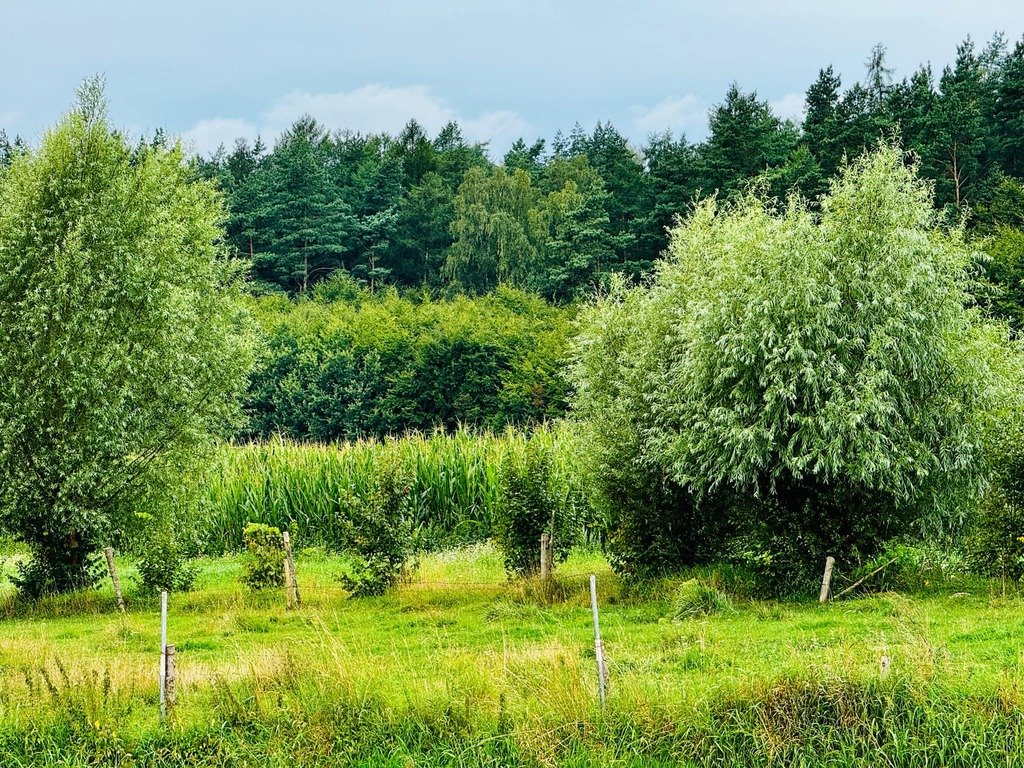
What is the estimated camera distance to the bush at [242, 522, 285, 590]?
2298 centimetres

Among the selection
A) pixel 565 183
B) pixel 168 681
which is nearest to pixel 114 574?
pixel 168 681

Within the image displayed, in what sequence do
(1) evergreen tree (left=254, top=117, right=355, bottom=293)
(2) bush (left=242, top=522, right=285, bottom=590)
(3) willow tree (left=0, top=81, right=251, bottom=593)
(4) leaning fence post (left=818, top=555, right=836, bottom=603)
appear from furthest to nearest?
1. (1) evergreen tree (left=254, top=117, right=355, bottom=293)
2. (2) bush (left=242, top=522, right=285, bottom=590)
3. (3) willow tree (left=0, top=81, right=251, bottom=593)
4. (4) leaning fence post (left=818, top=555, right=836, bottom=603)

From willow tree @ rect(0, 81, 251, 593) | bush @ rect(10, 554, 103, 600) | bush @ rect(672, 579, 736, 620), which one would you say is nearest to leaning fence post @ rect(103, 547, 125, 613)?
willow tree @ rect(0, 81, 251, 593)

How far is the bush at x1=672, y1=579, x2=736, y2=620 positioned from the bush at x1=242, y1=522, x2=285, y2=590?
336 inches

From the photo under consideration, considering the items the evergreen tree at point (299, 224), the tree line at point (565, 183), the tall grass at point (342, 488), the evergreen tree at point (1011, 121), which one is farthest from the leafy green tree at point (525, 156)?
the tall grass at point (342, 488)

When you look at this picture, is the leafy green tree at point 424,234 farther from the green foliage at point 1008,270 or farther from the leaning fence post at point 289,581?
the leaning fence post at point 289,581

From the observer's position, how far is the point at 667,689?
12.0 meters

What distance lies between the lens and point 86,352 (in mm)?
22219

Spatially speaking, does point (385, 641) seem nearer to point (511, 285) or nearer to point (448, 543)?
point (448, 543)

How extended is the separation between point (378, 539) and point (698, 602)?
6.91 m

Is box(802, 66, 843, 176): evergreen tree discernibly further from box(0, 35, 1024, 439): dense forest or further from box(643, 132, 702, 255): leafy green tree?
box(643, 132, 702, 255): leafy green tree

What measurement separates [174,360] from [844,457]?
1361cm

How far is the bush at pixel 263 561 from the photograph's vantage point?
23.0m

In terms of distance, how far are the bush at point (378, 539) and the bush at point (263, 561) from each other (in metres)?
1.56
